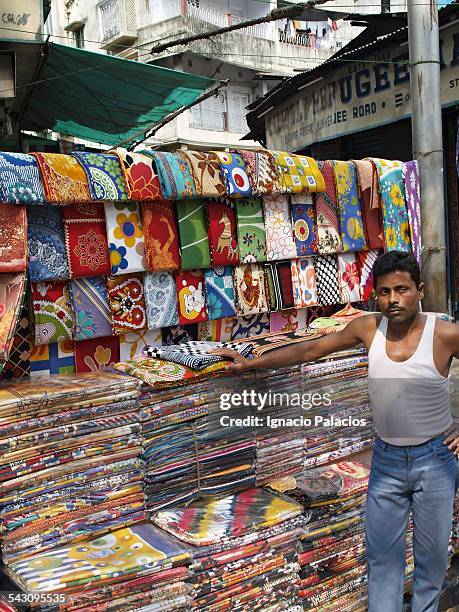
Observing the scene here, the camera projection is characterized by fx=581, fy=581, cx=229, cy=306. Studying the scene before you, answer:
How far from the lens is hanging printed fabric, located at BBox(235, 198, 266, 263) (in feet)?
10.5

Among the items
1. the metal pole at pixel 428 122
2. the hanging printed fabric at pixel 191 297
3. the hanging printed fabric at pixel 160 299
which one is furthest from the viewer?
the metal pole at pixel 428 122

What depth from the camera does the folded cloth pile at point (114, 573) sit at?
1.97 metres

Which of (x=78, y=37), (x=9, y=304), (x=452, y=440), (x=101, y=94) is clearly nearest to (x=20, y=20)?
(x=101, y=94)

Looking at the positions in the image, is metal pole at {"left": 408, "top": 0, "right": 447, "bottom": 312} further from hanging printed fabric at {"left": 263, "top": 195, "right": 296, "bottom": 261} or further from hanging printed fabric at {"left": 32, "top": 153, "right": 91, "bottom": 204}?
hanging printed fabric at {"left": 32, "top": 153, "right": 91, "bottom": 204}

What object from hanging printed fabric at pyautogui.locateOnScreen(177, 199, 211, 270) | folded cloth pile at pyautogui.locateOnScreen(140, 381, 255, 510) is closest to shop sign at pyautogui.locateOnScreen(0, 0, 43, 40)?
hanging printed fabric at pyautogui.locateOnScreen(177, 199, 211, 270)

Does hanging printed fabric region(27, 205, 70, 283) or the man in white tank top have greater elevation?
hanging printed fabric region(27, 205, 70, 283)

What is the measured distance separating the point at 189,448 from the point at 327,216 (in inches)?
68.8

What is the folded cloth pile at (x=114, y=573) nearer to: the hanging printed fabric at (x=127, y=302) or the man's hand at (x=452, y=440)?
the hanging printed fabric at (x=127, y=302)

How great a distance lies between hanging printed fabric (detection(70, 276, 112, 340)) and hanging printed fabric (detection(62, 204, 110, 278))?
55 mm

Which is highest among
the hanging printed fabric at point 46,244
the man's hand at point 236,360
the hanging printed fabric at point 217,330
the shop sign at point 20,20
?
the shop sign at point 20,20

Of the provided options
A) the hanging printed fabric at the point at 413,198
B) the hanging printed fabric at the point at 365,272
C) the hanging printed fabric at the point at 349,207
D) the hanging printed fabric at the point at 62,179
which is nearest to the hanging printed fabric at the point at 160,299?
the hanging printed fabric at the point at 62,179

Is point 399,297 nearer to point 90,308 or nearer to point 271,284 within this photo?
point 271,284

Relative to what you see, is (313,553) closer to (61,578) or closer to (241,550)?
(241,550)

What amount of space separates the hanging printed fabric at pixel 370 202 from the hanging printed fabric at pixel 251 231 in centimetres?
86
